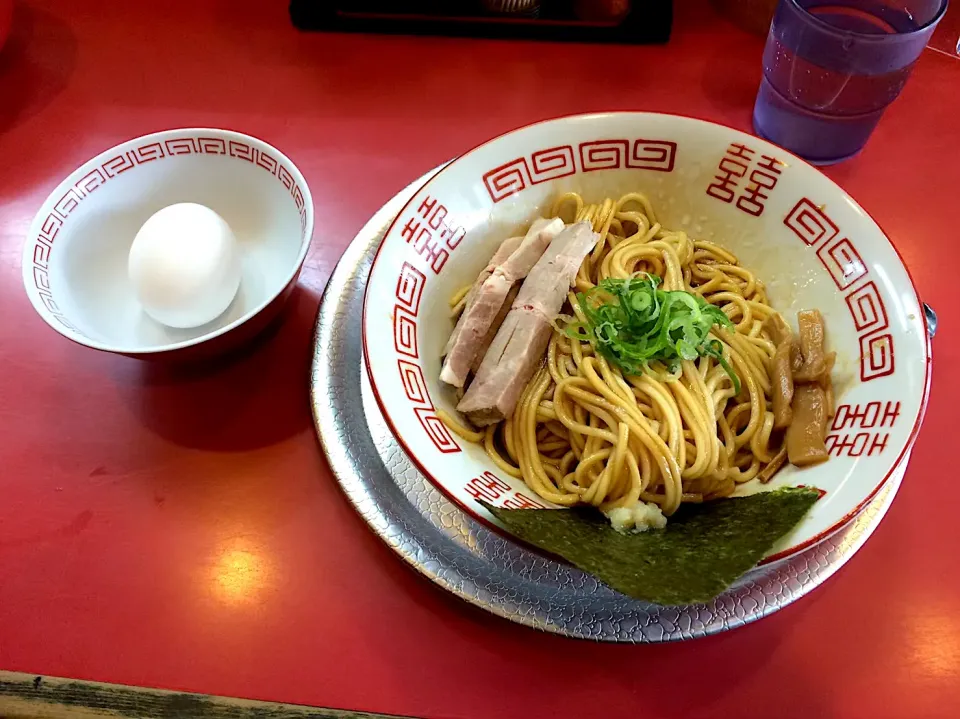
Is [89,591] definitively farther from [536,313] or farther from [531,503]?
[536,313]

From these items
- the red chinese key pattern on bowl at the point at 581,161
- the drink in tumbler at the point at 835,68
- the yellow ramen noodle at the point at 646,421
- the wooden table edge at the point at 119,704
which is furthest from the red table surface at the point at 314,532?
the red chinese key pattern on bowl at the point at 581,161

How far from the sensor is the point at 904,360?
111cm

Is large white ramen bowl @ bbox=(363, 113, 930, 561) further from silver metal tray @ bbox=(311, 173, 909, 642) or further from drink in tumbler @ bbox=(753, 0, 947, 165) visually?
drink in tumbler @ bbox=(753, 0, 947, 165)

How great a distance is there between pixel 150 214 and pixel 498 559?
109 cm

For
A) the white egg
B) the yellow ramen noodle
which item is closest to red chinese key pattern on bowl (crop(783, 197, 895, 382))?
the yellow ramen noodle

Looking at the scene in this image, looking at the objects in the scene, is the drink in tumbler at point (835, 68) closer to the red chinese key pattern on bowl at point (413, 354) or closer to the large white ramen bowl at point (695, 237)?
the large white ramen bowl at point (695, 237)

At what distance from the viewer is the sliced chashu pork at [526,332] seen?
1242 mm

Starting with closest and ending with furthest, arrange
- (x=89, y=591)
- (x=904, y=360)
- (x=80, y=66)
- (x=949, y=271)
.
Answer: (x=904, y=360)
(x=89, y=591)
(x=949, y=271)
(x=80, y=66)

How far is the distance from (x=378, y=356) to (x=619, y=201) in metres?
0.67

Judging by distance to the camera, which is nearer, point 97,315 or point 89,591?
point 89,591

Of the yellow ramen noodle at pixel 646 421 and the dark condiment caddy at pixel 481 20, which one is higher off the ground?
the dark condiment caddy at pixel 481 20

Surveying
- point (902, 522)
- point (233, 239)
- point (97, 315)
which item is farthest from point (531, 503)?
point (97, 315)

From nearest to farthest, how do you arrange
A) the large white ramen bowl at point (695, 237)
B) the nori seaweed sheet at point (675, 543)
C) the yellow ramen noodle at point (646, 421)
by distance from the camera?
1. the nori seaweed sheet at point (675, 543)
2. the large white ramen bowl at point (695, 237)
3. the yellow ramen noodle at point (646, 421)

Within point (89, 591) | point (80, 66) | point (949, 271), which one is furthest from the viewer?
point (80, 66)
